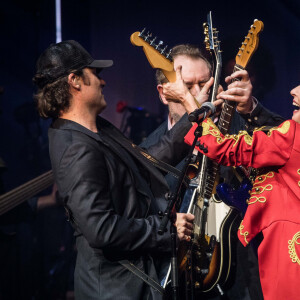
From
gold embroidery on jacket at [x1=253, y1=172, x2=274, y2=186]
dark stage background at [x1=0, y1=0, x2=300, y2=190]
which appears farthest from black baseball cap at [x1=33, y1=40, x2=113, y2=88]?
dark stage background at [x1=0, y1=0, x2=300, y2=190]

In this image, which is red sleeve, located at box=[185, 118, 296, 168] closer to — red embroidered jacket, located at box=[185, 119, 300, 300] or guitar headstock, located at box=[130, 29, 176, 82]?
red embroidered jacket, located at box=[185, 119, 300, 300]

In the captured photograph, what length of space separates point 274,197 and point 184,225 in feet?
1.52

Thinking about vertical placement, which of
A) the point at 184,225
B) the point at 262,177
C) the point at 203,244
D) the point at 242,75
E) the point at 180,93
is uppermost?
the point at 242,75

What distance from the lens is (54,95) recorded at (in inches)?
88.4

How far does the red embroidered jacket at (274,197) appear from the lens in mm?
1955

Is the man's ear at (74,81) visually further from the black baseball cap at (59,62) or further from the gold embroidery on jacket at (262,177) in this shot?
the gold embroidery on jacket at (262,177)

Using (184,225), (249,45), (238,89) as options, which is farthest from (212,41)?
(184,225)

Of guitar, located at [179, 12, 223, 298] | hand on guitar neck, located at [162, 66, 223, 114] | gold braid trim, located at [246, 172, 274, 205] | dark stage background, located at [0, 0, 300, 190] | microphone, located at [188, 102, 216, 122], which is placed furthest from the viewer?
dark stage background, located at [0, 0, 300, 190]

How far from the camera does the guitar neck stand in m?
3.62

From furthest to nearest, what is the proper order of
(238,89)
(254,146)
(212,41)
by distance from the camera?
(212,41), (238,89), (254,146)

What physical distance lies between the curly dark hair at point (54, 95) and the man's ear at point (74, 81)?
17 millimetres

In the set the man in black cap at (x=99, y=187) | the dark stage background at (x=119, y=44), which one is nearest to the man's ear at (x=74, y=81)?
the man in black cap at (x=99, y=187)

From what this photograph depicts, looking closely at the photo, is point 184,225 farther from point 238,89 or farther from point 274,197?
point 238,89

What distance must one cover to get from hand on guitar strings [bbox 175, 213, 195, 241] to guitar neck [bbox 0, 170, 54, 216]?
202 centimetres
